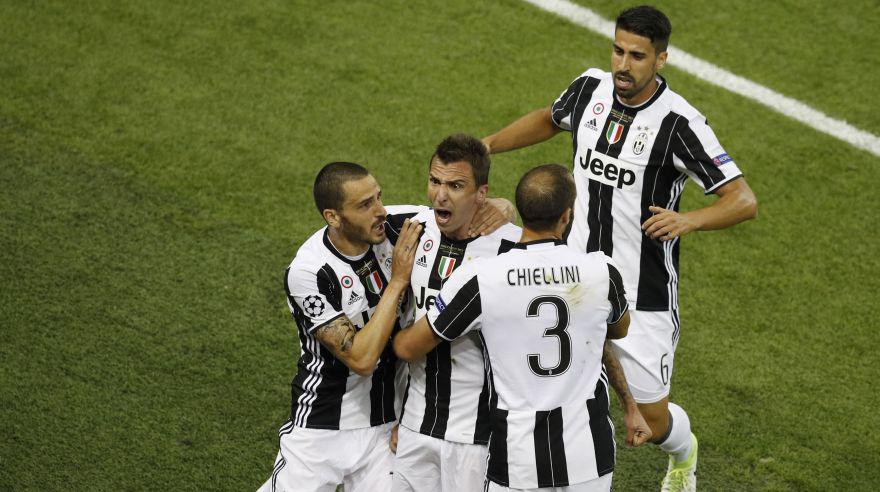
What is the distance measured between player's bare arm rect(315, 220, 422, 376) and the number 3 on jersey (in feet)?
1.85

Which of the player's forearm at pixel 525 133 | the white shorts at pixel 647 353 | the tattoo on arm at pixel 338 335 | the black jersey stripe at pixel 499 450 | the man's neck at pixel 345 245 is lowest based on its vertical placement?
the black jersey stripe at pixel 499 450

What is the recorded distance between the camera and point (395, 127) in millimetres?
8102

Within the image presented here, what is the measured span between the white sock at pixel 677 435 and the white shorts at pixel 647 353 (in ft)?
0.55

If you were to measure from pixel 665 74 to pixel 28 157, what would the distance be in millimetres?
4890

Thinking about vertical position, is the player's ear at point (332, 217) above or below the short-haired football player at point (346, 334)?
above

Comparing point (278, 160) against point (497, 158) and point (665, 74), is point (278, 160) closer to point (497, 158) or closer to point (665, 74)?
point (497, 158)

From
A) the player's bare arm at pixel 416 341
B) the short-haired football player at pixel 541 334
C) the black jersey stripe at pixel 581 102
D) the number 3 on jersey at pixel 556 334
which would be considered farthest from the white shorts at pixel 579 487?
the black jersey stripe at pixel 581 102

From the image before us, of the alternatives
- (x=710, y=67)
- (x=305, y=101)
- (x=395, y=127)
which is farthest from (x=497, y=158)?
(x=710, y=67)

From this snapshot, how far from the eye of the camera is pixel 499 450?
4109 mm

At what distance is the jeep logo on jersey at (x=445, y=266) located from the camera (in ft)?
14.1

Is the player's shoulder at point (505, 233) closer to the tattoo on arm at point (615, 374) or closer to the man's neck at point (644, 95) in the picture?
the tattoo on arm at point (615, 374)

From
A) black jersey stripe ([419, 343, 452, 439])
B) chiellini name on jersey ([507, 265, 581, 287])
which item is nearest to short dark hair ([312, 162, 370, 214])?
black jersey stripe ([419, 343, 452, 439])

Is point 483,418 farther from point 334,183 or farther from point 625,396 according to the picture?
point 334,183

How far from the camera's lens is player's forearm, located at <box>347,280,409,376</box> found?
4191mm
